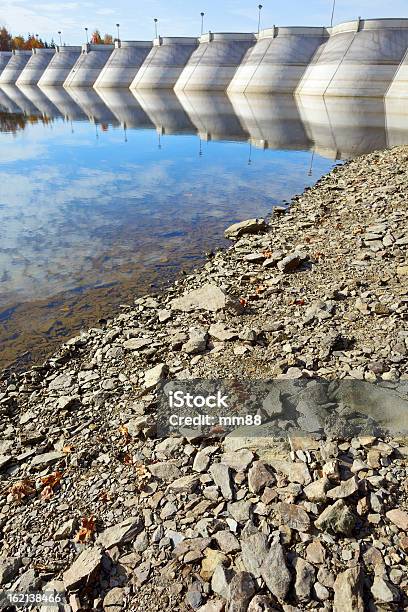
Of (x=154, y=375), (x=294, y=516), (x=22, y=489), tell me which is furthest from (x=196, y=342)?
(x=294, y=516)

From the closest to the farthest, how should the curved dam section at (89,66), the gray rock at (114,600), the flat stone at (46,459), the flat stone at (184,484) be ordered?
the gray rock at (114,600) < the flat stone at (184,484) < the flat stone at (46,459) < the curved dam section at (89,66)

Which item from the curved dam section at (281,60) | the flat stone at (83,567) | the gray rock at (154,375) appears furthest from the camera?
the curved dam section at (281,60)

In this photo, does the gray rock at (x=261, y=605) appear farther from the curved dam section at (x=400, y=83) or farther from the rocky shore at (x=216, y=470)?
the curved dam section at (x=400, y=83)

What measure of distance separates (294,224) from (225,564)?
13377 mm

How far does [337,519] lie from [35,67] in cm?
14318

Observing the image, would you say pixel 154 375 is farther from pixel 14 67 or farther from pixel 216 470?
pixel 14 67

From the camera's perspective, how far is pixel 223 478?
17.0ft

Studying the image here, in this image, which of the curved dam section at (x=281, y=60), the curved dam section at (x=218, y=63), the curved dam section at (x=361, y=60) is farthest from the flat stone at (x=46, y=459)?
the curved dam section at (x=218, y=63)

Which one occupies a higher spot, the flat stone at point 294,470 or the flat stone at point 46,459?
the flat stone at point 294,470

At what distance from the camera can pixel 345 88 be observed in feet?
203

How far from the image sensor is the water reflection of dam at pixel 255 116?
35950mm

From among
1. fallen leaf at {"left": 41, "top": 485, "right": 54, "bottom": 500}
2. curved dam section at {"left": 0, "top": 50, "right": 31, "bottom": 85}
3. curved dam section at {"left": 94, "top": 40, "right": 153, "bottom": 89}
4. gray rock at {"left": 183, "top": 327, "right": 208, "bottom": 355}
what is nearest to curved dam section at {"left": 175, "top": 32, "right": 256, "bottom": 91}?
curved dam section at {"left": 94, "top": 40, "right": 153, "bottom": 89}

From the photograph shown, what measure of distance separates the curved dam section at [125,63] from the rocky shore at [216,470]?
101086 mm

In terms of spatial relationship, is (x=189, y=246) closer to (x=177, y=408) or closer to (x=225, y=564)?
(x=177, y=408)
